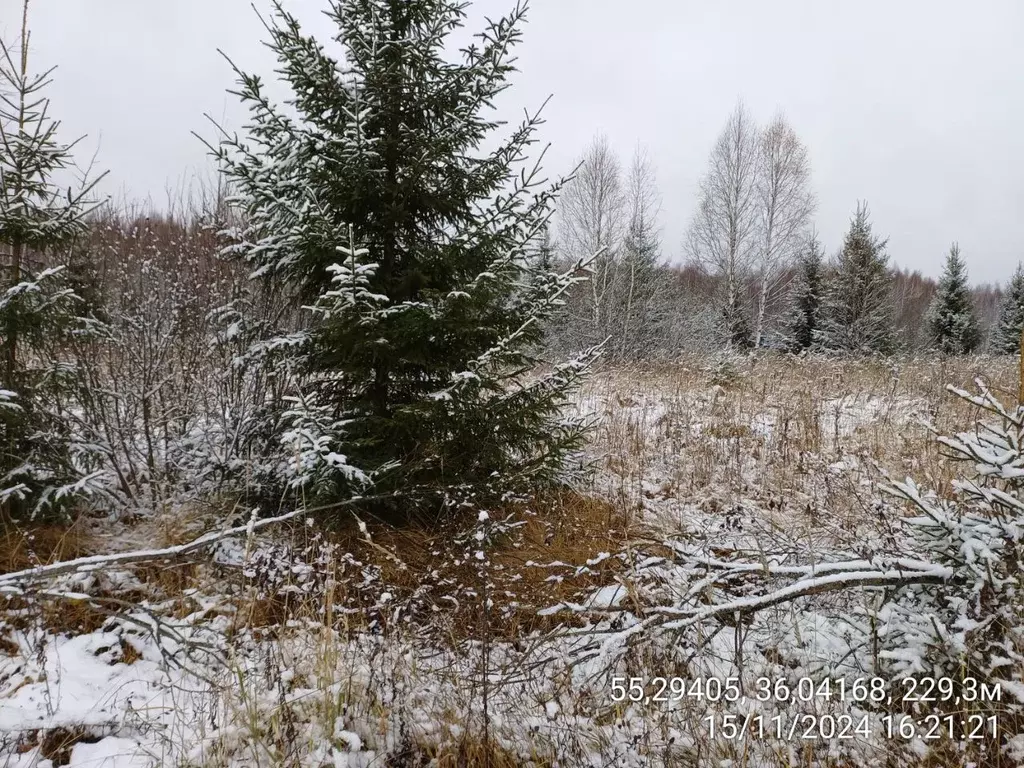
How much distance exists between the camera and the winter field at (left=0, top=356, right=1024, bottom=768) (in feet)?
6.07

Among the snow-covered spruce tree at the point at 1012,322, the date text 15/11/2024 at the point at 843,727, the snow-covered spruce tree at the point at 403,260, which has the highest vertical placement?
the snow-covered spruce tree at the point at 1012,322

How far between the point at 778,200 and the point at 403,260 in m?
21.2

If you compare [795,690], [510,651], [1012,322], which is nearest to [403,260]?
[510,651]

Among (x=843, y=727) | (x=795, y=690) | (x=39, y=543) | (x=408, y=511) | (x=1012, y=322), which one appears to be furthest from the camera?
(x=1012, y=322)

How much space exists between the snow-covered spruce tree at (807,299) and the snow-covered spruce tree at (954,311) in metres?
3.90

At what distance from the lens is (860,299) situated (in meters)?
14.7

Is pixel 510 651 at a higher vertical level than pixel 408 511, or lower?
lower

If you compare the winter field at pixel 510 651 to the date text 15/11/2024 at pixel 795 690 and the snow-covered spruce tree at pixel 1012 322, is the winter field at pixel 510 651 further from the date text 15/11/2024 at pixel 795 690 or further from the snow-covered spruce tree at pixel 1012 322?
the snow-covered spruce tree at pixel 1012 322

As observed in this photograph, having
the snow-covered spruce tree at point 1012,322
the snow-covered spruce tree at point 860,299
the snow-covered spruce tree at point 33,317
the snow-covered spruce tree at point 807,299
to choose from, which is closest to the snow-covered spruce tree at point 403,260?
the snow-covered spruce tree at point 33,317

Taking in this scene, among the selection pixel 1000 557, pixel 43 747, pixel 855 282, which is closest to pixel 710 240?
pixel 855 282

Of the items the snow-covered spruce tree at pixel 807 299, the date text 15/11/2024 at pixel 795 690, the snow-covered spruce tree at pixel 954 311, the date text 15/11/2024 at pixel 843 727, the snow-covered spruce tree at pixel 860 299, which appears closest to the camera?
A: the date text 15/11/2024 at pixel 843 727

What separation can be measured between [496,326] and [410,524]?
1611 millimetres

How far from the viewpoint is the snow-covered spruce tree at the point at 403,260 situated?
3.49 metres

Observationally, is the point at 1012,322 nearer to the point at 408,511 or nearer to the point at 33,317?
the point at 408,511
